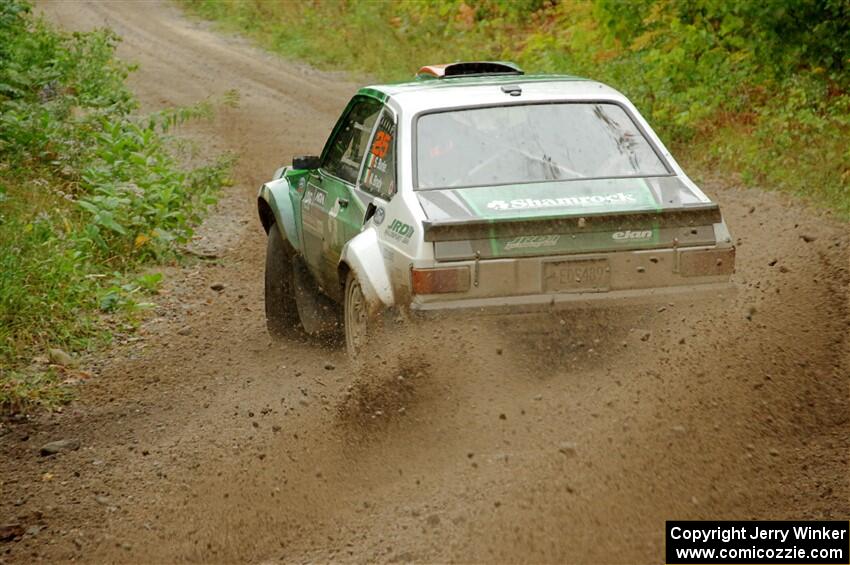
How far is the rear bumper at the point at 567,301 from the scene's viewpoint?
5.34m

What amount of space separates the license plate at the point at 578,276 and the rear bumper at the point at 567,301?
1.2 inches

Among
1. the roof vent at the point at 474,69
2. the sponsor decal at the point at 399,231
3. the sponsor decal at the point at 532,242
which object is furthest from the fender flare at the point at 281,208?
the sponsor decal at the point at 532,242

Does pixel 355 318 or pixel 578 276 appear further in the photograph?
pixel 355 318

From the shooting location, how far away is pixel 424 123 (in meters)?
6.17

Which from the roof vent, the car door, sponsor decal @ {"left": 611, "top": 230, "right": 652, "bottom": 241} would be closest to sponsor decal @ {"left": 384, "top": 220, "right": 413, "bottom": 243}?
the car door

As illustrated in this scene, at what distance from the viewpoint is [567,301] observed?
5375 mm

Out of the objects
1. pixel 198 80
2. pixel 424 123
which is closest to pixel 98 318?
pixel 424 123

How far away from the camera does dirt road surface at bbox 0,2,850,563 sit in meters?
4.49

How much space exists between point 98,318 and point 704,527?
536cm

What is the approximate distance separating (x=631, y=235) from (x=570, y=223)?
0.97 ft

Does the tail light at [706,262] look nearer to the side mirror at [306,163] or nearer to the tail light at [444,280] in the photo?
the tail light at [444,280]

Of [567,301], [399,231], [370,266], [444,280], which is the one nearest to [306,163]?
[370,266]

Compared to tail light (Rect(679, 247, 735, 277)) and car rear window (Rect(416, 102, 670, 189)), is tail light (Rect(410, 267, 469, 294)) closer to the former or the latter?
car rear window (Rect(416, 102, 670, 189))

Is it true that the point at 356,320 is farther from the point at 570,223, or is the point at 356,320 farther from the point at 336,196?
the point at 570,223
